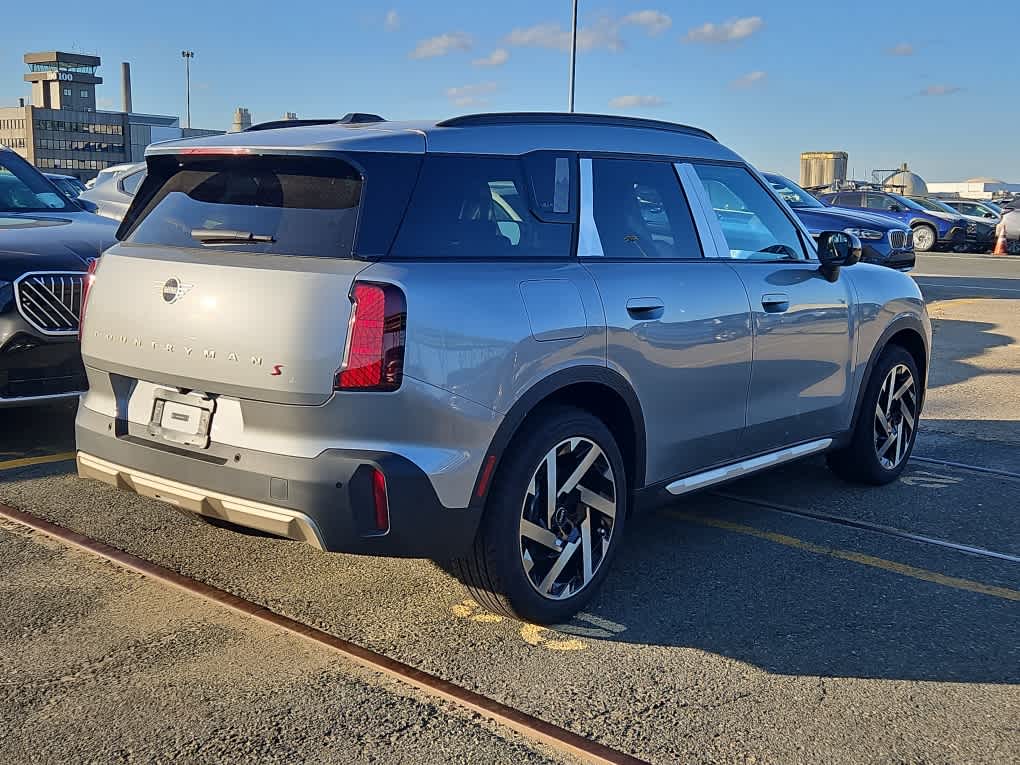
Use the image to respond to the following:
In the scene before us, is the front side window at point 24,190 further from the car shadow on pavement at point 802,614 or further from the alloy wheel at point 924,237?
the alloy wheel at point 924,237

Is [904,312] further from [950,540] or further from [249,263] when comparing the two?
[249,263]

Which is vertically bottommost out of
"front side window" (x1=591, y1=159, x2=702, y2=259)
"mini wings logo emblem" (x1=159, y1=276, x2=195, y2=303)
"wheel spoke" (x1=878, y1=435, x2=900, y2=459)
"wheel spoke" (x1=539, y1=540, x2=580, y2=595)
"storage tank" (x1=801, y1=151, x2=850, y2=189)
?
"wheel spoke" (x1=539, y1=540, x2=580, y2=595)

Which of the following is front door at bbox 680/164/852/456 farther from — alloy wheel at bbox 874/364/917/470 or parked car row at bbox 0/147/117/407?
parked car row at bbox 0/147/117/407

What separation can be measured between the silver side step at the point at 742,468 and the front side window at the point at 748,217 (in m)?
0.92

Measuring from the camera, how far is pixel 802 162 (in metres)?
67.1

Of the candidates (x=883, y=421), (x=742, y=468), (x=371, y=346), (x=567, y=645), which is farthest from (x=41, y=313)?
(x=883, y=421)

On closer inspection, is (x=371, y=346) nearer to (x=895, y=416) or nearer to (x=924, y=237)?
(x=895, y=416)

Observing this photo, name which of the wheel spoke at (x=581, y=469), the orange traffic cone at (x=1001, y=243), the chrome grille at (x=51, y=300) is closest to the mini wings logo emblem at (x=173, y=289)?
the wheel spoke at (x=581, y=469)

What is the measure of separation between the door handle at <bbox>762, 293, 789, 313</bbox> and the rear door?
0.63 feet

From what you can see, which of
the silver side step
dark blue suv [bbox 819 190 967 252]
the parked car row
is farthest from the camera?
dark blue suv [bbox 819 190 967 252]

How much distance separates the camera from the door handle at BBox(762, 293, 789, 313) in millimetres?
4980

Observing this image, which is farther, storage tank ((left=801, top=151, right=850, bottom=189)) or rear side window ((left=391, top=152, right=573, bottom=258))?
storage tank ((left=801, top=151, right=850, bottom=189))

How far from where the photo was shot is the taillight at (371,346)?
3457 mm

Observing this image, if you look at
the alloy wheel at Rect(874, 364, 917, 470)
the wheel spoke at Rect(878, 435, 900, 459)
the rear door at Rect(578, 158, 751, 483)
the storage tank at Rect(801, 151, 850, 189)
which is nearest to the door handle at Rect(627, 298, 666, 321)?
the rear door at Rect(578, 158, 751, 483)
